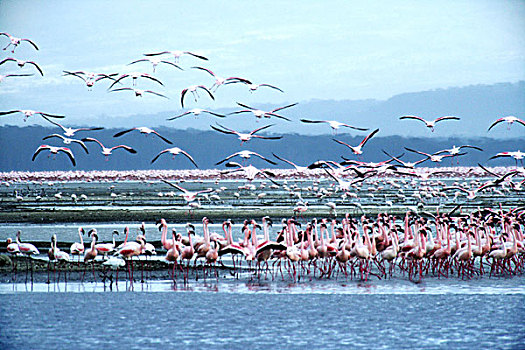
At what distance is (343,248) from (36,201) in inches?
1267

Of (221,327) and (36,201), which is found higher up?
(36,201)

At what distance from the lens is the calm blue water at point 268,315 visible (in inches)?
428

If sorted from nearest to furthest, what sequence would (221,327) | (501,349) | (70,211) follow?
1. (501,349)
2. (221,327)
3. (70,211)

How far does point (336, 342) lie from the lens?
35.4 feet

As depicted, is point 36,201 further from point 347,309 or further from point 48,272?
point 347,309

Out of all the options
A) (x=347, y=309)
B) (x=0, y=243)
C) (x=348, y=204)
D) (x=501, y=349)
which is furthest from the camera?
(x=348, y=204)

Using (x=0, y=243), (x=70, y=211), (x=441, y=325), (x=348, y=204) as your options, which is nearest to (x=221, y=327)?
(x=441, y=325)

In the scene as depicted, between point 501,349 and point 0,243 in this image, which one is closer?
point 501,349

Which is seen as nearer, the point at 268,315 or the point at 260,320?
the point at 260,320

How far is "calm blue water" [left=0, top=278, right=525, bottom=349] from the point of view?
1088cm

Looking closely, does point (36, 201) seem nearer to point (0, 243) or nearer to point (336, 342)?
point (0, 243)

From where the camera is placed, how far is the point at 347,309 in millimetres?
12977

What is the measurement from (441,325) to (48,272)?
28.0 feet

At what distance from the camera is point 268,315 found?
41.2 feet
